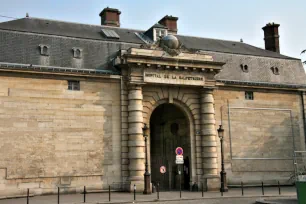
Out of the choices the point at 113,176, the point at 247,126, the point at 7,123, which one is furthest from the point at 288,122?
the point at 7,123

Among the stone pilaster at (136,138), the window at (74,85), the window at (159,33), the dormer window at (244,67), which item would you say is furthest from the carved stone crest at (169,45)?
the dormer window at (244,67)

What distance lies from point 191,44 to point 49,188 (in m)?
15.2

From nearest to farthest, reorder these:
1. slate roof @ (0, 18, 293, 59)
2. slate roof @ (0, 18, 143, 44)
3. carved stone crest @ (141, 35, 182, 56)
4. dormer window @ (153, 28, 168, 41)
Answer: slate roof @ (0, 18, 143, 44)
carved stone crest @ (141, 35, 182, 56)
slate roof @ (0, 18, 293, 59)
dormer window @ (153, 28, 168, 41)

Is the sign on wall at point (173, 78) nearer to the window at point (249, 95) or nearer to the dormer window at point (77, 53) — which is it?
the dormer window at point (77, 53)

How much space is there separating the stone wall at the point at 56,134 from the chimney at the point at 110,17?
28.8 feet

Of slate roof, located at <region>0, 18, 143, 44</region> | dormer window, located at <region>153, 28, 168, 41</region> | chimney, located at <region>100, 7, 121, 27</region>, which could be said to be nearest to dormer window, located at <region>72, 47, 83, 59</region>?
slate roof, located at <region>0, 18, 143, 44</region>

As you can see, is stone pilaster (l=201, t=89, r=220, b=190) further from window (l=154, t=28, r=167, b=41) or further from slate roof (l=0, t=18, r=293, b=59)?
window (l=154, t=28, r=167, b=41)

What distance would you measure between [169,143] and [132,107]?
6.51 metres

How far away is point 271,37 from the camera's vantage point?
124 ft

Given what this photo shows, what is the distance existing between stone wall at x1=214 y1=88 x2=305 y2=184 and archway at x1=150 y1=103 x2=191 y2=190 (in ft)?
8.81

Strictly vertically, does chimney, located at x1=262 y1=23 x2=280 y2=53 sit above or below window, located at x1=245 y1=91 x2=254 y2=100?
above

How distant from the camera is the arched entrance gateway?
86.1 ft

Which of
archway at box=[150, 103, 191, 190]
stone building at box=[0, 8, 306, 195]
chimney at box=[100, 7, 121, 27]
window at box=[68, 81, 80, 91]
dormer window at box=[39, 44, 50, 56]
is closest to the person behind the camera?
stone building at box=[0, 8, 306, 195]

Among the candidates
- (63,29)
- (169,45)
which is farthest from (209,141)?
(63,29)
